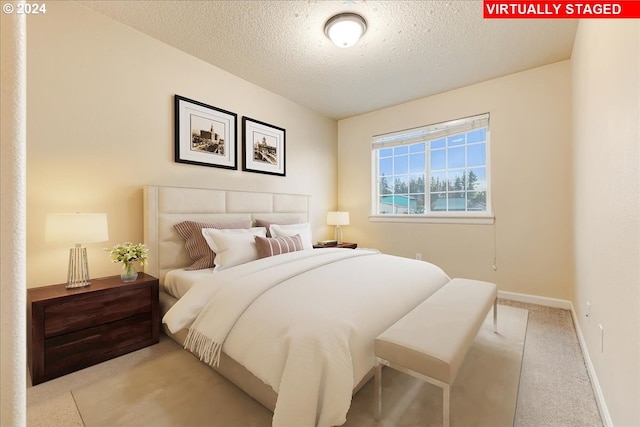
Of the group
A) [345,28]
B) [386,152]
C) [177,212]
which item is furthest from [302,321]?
[386,152]

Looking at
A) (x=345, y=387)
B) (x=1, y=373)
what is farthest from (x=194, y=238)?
(x=1, y=373)

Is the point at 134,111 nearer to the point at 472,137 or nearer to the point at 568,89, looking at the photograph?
the point at 472,137

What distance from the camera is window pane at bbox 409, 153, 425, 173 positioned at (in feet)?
13.0

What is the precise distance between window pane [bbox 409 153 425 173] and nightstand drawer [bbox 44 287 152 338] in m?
3.63

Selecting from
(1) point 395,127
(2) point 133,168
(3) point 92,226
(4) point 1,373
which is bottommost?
(4) point 1,373

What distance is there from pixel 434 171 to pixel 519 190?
105 centimetres

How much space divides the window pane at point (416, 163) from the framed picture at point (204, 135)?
101 inches

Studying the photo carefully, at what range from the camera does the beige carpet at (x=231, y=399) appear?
138 cm

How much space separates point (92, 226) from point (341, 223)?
3.10m

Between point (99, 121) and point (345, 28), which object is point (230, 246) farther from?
point (345, 28)

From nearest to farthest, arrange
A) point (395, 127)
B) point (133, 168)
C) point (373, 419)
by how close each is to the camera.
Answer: point (373, 419), point (133, 168), point (395, 127)

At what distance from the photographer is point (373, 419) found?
1.38m

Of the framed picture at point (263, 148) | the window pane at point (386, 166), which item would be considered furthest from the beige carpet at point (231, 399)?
the window pane at point (386, 166)

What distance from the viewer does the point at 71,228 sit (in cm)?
180
